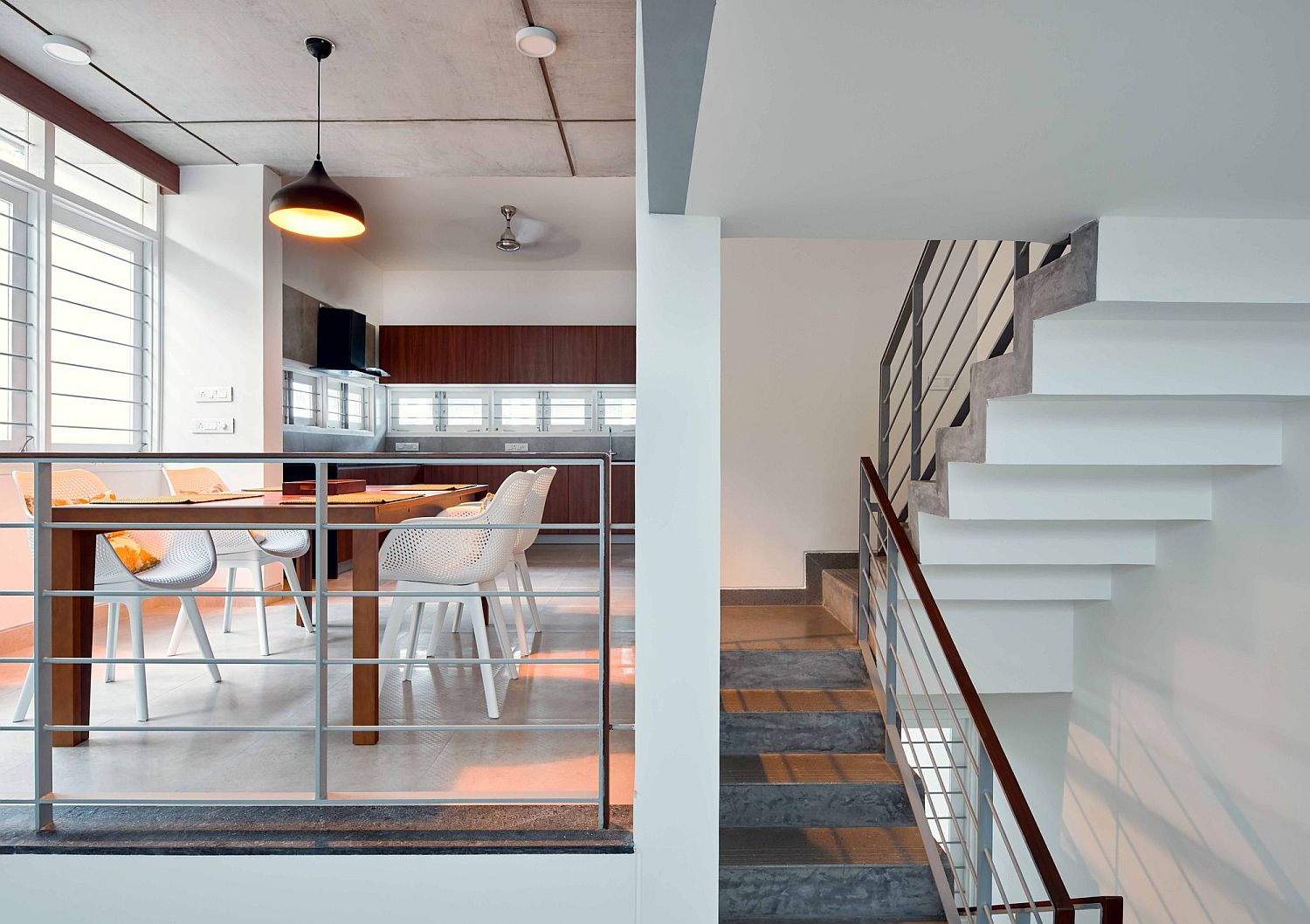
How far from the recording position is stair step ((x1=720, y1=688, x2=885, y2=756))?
10.5ft

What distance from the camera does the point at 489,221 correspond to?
646cm

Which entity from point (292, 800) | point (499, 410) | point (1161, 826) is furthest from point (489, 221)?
point (1161, 826)

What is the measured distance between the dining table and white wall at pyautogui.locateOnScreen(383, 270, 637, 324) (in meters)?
5.95

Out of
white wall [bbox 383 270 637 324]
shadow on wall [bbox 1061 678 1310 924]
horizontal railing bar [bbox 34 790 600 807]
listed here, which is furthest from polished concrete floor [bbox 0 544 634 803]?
white wall [bbox 383 270 637 324]

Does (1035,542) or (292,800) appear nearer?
(292,800)

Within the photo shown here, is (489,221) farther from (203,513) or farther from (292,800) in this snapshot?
(292,800)

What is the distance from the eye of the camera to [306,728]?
75.2 inches

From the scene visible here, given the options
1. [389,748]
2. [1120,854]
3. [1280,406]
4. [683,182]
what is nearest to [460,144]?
[683,182]

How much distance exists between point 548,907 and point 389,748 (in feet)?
2.55

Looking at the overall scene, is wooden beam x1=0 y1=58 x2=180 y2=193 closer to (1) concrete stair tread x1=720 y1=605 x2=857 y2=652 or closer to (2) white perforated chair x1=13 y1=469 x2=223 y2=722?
(2) white perforated chair x1=13 y1=469 x2=223 y2=722

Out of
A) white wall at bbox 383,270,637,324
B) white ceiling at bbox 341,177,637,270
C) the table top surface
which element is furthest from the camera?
white wall at bbox 383,270,637,324

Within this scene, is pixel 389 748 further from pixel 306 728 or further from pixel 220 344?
pixel 220 344

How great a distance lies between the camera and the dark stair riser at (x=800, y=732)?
3209mm

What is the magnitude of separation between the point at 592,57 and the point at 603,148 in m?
1.00
